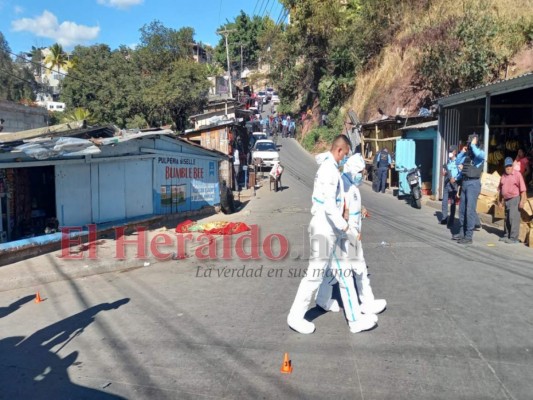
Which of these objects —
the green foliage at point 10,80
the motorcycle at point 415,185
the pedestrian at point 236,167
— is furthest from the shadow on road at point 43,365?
the green foliage at point 10,80

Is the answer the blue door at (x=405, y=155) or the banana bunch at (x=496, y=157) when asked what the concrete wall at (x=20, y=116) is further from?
the banana bunch at (x=496, y=157)

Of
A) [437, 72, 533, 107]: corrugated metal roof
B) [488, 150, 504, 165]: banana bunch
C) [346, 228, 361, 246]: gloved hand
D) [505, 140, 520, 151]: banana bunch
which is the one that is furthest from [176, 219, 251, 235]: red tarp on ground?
[505, 140, 520, 151]: banana bunch

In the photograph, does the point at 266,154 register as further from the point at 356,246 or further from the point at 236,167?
the point at 356,246

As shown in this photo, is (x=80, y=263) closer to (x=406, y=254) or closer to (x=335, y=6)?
(x=406, y=254)

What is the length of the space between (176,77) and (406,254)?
3708 centimetres

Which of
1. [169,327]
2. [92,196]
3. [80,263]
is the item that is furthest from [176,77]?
[169,327]

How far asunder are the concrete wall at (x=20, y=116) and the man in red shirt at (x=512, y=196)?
24.4 meters

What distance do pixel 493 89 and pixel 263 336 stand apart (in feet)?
33.2

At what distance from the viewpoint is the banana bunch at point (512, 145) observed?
1543 centimetres

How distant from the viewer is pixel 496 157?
1566 centimetres

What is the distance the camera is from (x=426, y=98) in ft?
86.1

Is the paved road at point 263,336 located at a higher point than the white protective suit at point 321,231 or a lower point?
lower

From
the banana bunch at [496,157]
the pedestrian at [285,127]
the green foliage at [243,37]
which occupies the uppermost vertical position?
the green foliage at [243,37]

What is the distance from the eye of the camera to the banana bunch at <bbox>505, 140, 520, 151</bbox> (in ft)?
50.6
